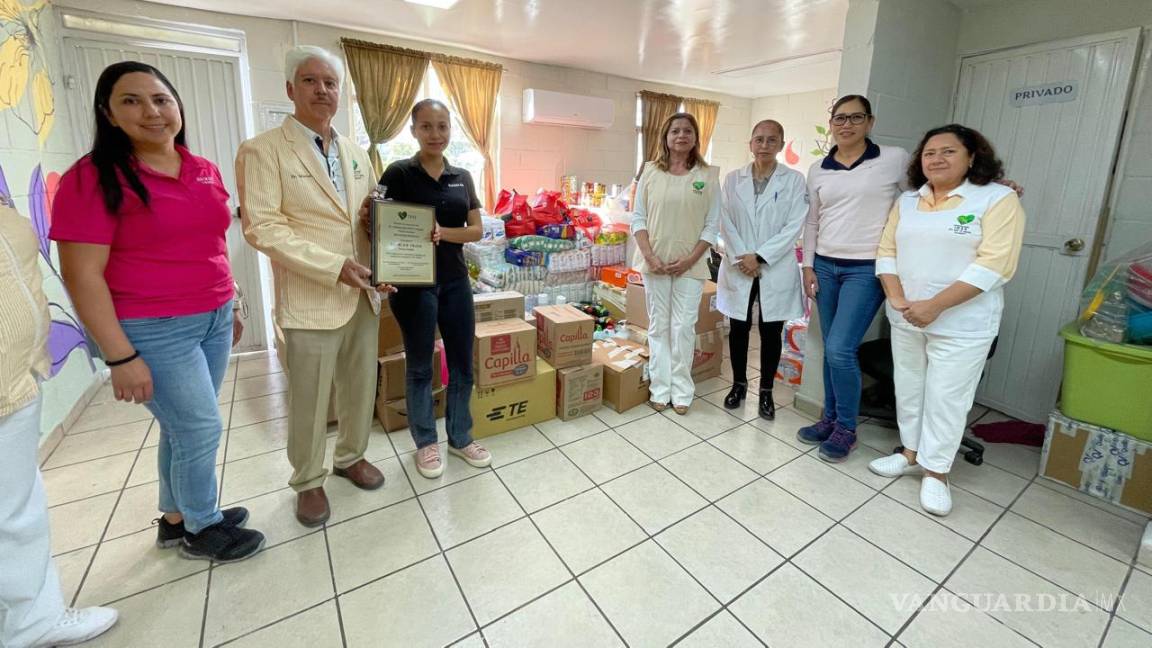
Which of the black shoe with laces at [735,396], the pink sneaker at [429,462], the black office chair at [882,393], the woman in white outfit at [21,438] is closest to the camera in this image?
the woman in white outfit at [21,438]

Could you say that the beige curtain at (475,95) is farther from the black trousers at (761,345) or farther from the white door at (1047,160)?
the white door at (1047,160)

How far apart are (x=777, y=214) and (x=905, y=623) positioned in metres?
1.86

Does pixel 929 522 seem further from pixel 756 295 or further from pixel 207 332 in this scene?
pixel 207 332

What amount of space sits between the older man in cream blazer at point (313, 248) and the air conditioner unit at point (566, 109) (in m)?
3.49

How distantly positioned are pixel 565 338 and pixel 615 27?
2.59m

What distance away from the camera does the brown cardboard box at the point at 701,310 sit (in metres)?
3.30

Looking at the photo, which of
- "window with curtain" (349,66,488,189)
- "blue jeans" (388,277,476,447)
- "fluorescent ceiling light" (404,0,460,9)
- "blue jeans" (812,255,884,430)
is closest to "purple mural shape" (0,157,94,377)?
"blue jeans" (388,277,476,447)

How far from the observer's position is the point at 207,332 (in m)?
1.56

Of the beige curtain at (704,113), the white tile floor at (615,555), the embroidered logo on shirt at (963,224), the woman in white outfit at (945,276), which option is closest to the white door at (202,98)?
the white tile floor at (615,555)

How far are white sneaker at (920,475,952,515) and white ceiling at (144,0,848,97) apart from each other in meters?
2.96

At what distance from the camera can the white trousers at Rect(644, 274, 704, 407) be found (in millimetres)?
2783

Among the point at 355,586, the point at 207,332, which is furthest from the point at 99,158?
the point at 355,586

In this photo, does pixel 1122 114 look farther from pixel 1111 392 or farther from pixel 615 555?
pixel 615 555

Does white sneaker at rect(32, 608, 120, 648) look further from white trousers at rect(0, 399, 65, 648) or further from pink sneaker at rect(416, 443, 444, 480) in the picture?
pink sneaker at rect(416, 443, 444, 480)
